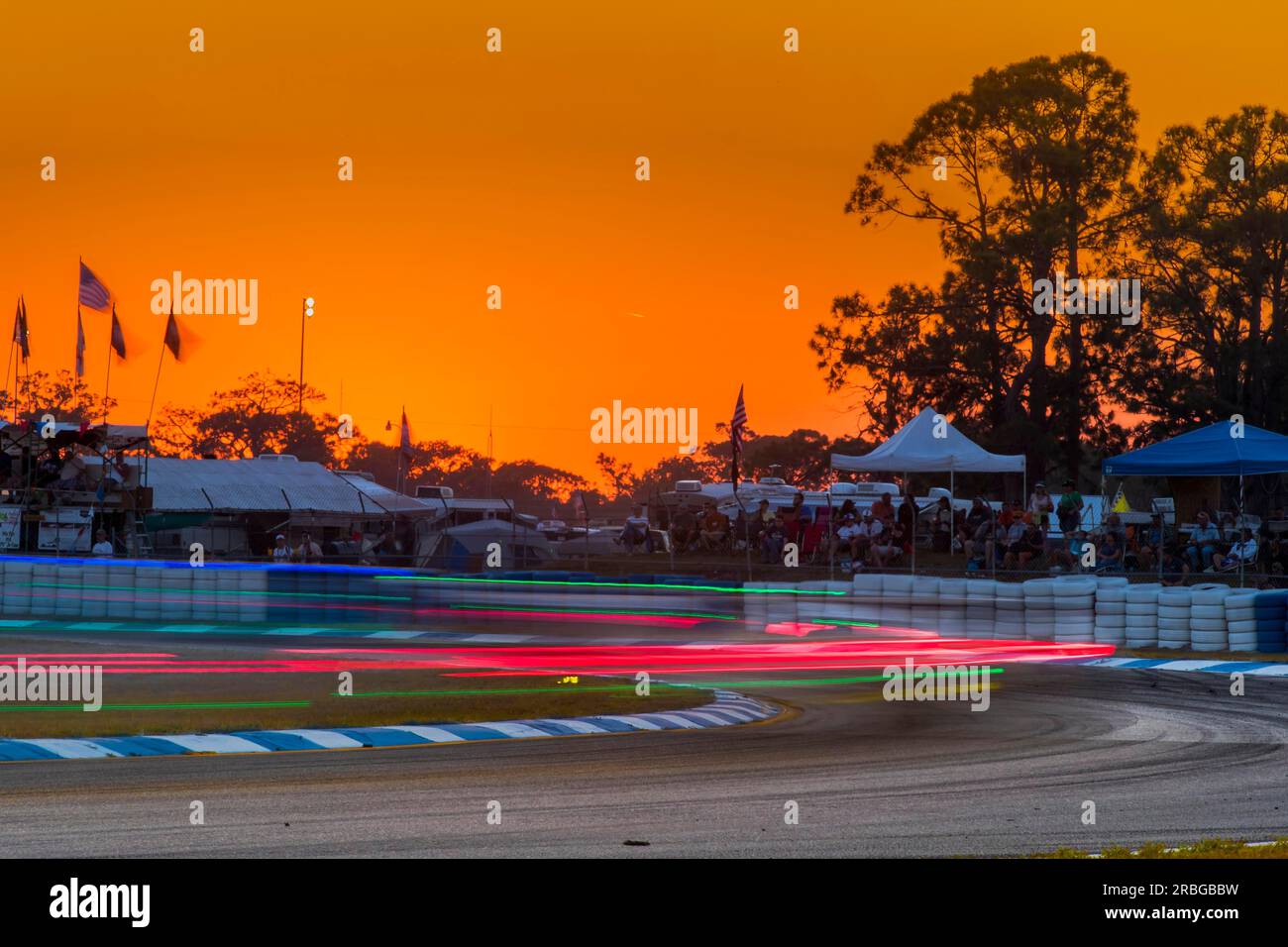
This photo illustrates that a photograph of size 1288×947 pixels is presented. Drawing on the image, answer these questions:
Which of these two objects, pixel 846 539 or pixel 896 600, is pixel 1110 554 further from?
pixel 846 539

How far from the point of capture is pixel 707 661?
61.7ft

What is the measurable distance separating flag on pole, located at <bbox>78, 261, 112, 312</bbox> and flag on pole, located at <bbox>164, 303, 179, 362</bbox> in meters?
3.06

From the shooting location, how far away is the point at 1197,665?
1792 centimetres

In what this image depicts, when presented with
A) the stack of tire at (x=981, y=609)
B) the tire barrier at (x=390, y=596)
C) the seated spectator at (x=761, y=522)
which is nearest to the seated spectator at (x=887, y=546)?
the tire barrier at (x=390, y=596)

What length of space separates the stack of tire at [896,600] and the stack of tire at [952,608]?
0.52 meters

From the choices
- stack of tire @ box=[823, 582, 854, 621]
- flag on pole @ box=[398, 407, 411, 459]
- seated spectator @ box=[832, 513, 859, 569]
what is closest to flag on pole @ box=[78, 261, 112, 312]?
flag on pole @ box=[398, 407, 411, 459]

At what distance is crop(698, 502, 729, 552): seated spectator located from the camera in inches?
1180

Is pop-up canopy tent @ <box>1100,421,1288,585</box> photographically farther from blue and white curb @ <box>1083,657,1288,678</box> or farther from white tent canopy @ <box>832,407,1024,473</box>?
blue and white curb @ <box>1083,657,1288,678</box>

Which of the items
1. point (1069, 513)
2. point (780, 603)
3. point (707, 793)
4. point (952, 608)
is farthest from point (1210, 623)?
point (707, 793)

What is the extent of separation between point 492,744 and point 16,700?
474 cm

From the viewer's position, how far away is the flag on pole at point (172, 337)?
148 ft

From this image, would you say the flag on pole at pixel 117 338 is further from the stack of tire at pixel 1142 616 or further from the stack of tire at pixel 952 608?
the stack of tire at pixel 1142 616
